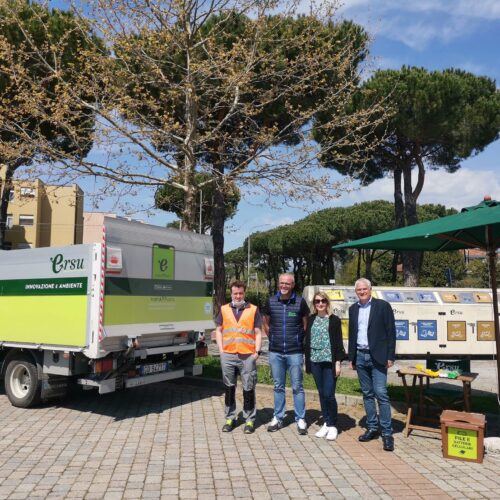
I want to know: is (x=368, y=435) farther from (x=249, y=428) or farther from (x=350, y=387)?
(x=350, y=387)

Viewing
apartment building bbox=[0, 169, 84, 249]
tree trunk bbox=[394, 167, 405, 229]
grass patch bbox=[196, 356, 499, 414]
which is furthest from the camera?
apartment building bbox=[0, 169, 84, 249]

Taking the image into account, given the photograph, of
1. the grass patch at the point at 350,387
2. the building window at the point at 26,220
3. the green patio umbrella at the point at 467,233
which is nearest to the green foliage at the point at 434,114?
the grass patch at the point at 350,387

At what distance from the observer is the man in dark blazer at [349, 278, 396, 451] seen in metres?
5.50

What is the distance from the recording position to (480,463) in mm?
5062

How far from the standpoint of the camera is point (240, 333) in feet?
20.1

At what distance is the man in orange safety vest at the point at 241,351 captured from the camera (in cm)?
611

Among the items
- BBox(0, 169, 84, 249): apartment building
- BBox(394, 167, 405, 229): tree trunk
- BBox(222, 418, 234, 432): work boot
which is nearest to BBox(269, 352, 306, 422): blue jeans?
BBox(222, 418, 234, 432): work boot

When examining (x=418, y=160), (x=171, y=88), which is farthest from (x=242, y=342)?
(x=418, y=160)

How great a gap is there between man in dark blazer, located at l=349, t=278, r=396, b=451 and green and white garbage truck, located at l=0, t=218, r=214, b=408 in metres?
2.67

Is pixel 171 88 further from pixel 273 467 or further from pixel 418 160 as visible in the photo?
pixel 418 160

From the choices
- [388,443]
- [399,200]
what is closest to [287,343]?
[388,443]

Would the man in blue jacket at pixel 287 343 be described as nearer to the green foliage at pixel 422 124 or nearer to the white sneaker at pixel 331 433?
the white sneaker at pixel 331 433

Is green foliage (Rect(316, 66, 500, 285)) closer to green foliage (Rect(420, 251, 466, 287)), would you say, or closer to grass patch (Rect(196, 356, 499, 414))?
grass patch (Rect(196, 356, 499, 414))

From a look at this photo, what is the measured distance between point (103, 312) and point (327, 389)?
108 inches
